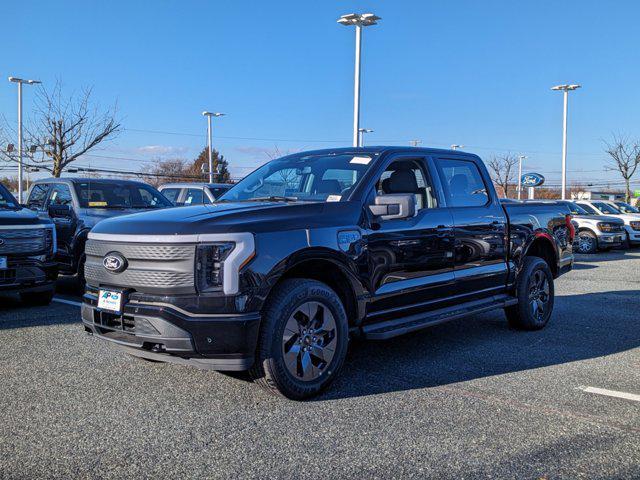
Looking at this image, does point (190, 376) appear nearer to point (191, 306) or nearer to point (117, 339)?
point (117, 339)

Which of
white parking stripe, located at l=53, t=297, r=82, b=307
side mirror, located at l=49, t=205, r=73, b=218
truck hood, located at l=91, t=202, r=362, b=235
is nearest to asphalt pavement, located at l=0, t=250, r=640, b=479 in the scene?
truck hood, located at l=91, t=202, r=362, b=235

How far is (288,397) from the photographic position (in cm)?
429

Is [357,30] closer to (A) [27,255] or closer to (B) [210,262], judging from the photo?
(A) [27,255]

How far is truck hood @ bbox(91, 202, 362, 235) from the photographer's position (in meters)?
4.10

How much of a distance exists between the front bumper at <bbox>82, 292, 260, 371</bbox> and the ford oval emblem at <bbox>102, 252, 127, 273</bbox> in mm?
324

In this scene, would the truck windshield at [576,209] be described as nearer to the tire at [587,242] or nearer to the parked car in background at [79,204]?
the tire at [587,242]

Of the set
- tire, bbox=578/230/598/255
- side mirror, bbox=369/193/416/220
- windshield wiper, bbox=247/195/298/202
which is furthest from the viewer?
tire, bbox=578/230/598/255

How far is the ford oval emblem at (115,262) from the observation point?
14.1ft

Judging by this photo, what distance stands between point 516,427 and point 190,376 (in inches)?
99.2

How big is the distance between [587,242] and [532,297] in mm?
13584

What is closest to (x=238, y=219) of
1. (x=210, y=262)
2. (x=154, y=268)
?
(x=210, y=262)

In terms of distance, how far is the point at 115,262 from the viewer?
434 centimetres

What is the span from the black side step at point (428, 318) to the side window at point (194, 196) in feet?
26.9

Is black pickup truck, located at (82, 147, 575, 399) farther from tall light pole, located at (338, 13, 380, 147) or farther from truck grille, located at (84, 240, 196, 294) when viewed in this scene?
tall light pole, located at (338, 13, 380, 147)
